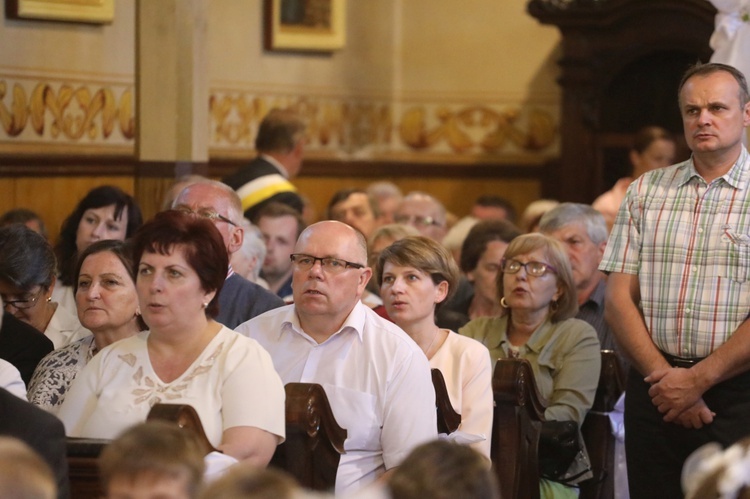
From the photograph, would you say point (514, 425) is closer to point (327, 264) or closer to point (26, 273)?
point (327, 264)

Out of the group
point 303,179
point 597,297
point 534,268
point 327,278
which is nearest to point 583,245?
point 597,297

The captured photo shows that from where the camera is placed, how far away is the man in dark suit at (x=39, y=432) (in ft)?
10.3

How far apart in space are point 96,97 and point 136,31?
1.01 meters

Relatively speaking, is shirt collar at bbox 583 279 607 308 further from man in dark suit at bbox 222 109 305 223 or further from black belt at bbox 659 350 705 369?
man in dark suit at bbox 222 109 305 223

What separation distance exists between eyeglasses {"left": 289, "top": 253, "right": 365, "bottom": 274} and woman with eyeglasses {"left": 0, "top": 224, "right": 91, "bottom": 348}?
3.54 feet

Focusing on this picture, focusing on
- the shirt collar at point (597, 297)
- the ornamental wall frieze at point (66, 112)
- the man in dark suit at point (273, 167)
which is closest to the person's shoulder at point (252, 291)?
the shirt collar at point (597, 297)

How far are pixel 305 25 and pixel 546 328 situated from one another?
5361mm

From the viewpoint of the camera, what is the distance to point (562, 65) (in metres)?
10.3

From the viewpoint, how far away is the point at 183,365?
3.71 meters

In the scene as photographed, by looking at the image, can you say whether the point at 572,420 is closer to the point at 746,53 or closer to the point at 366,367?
the point at 366,367

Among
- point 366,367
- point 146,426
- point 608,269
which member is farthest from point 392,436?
point 146,426

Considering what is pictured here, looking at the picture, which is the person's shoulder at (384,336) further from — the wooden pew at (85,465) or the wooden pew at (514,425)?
the wooden pew at (85,465)

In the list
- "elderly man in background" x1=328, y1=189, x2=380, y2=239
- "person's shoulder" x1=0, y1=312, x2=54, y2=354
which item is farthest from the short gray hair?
"person's shoulder" x1=0, y1=312, x2=54, y2=354

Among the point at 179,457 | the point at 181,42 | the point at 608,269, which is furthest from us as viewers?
the point at 181,42
